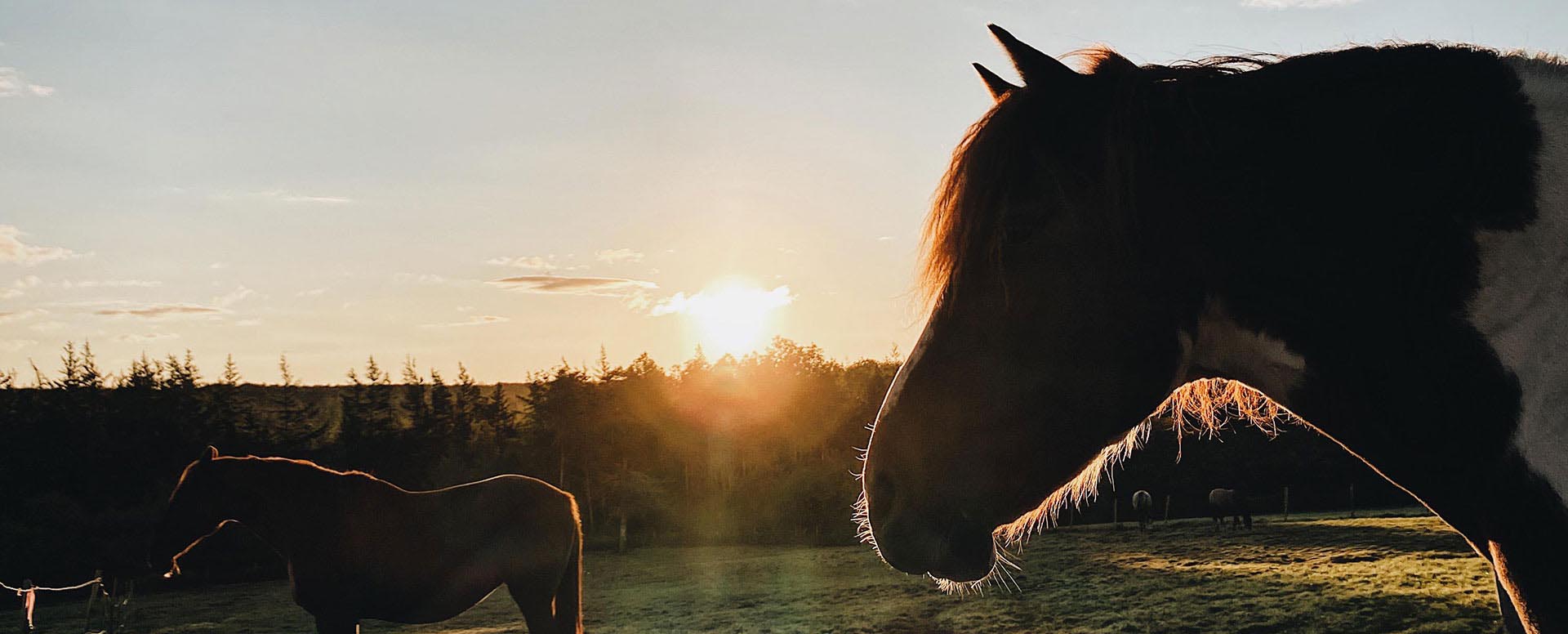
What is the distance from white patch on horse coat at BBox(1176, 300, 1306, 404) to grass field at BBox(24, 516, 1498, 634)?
1289 cm

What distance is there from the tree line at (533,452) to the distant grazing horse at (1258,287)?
88.5 ft

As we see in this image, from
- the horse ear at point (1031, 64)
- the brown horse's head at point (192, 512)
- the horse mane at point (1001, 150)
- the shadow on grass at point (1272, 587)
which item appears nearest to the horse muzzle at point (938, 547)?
the horse mane at point (1001, 150)

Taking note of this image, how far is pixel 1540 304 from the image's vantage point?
3.12 ft

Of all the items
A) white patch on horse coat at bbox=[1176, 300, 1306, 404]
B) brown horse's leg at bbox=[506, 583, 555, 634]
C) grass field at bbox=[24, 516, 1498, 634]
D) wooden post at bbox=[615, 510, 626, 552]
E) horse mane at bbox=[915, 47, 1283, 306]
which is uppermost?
horse mane at bbox=[915, 47, 1283, 306]

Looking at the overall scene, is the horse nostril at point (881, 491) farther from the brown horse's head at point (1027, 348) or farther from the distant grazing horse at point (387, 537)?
the distant grazing horse at point (387, 537)

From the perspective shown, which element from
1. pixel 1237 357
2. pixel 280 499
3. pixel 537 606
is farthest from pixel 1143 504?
pixel 1237 357

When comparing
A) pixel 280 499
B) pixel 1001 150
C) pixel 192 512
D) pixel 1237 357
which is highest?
pixel 1001 150

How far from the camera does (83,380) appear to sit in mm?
38906

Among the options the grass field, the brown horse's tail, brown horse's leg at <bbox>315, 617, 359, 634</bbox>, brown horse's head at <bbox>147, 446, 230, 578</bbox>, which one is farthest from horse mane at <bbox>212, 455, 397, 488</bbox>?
the grass field

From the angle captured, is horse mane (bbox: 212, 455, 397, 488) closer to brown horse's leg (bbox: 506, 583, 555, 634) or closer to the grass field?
brown horse's leg (bbox: 506, 583, 555, 634)

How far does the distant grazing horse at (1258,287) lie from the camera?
968 mm

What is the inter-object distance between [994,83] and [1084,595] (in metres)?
17.6

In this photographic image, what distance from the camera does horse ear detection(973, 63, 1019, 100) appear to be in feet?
4.10

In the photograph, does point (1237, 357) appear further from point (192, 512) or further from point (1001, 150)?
point (192, 512)
